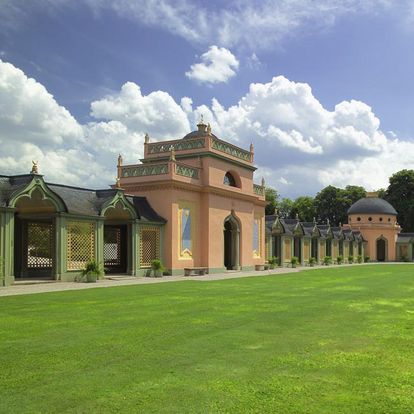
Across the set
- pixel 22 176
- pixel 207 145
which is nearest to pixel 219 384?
pixel 22 176

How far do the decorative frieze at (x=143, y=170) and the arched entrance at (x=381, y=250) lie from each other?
171 feet

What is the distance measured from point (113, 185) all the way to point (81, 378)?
26.8 meters

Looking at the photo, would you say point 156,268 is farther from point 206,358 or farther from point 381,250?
point 381,250

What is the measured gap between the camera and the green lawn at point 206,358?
545 centimetres

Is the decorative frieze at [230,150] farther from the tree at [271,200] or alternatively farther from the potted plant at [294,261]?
the tree at [271,200]

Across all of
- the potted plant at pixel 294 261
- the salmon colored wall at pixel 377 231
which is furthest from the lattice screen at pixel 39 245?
the salmon colored wall at pixel 377 231

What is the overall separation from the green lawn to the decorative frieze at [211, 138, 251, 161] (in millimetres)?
20875

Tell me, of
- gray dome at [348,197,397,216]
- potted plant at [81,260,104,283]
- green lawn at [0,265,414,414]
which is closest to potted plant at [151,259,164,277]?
potted plant at [81,260,104,283]

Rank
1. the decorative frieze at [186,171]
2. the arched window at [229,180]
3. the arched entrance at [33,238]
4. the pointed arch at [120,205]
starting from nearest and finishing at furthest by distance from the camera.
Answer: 1. the arched entrance at [33,238]
2. the pointed arch at [120,205]
3. the decorative frieze at [186,171]
4. the arched window at [229,180]

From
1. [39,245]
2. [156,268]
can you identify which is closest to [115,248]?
[156,268]

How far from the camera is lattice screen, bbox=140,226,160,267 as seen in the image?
94.4ft

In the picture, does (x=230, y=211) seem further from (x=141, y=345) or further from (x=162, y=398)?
(x=162, y=398)

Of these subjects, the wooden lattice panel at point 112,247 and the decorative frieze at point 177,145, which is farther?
the decorative frieze at point 177,145

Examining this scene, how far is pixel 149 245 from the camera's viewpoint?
96.4 feet
